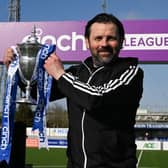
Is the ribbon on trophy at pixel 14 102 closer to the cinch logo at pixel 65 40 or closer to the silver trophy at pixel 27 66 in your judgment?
the silver trophy at pixel 27 66

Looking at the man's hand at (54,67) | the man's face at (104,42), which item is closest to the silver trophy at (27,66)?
the man's hand at (54,67)

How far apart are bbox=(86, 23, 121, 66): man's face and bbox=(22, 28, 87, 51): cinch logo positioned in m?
5.47

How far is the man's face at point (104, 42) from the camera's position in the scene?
2.85 m

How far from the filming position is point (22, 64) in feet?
12.3

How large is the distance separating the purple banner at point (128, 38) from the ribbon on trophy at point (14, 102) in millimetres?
4594

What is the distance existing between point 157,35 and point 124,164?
18.8 ft

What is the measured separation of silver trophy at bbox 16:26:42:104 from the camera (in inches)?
144

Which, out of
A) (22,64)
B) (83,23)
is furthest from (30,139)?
(22,64)

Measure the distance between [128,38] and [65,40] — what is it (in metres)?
0.97

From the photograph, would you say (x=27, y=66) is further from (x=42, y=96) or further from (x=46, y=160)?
(x=46, y=160)

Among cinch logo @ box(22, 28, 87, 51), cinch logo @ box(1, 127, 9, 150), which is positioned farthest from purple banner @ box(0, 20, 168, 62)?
cinch logo @ box(1, 127, 9, 150)

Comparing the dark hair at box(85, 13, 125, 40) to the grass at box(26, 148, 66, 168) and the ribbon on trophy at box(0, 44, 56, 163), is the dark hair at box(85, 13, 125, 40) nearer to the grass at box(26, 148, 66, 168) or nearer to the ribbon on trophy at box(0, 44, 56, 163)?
the ribbon on trophy at box(0, 44, 56, 163)

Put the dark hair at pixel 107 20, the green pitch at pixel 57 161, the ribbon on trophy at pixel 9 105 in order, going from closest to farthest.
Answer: the dark hair at pixel 107 20, the ribbon on trophy at pixel 9 105, the green pitch at pixel 57 161

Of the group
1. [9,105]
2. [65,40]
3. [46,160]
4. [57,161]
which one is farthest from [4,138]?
[46,160]
